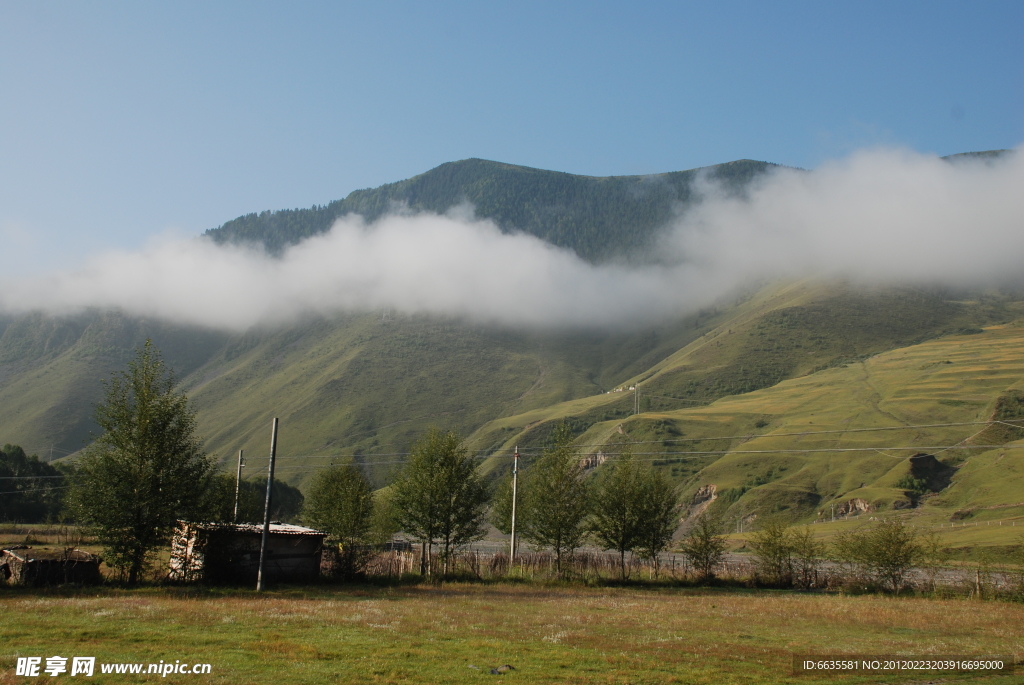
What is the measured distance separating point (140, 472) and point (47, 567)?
16.8 ft

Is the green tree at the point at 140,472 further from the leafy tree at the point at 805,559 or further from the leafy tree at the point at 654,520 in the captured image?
the leafy tree at the point at 805,559

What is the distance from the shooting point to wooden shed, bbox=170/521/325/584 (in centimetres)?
3394

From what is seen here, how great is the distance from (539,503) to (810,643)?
28.2 m

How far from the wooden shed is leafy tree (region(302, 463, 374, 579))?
2.52 meters

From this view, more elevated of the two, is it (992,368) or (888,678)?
(992,368)

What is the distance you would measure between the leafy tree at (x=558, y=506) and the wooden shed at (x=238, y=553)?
52.8 feet

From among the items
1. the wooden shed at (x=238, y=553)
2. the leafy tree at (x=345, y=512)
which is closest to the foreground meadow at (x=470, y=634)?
the wooden shed at (x=238, y=553)

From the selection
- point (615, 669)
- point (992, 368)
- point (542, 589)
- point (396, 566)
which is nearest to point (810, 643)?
point (615, 669)

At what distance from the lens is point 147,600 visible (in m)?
26.2

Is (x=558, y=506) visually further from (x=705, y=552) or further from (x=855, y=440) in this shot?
(x=855, y=440)

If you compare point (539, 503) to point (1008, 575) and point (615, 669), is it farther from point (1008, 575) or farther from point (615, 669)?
point (615, 669)

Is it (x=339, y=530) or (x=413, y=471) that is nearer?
(x=339, y=530)

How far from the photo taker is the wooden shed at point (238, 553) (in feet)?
→ 111

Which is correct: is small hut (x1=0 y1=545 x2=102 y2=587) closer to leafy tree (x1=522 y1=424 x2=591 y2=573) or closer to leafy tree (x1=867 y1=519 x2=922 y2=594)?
leafy tree (x1=522 y1=424 x2=591 y2=573)
